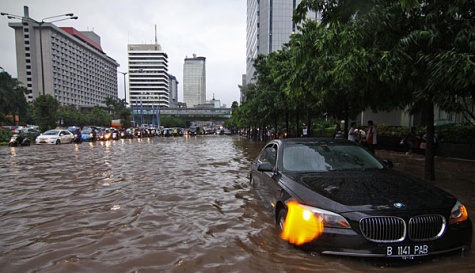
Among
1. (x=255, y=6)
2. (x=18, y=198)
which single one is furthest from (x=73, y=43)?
(x=18, y=198)

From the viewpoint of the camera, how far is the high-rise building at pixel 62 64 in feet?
372

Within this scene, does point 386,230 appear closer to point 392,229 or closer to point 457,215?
point 392,229

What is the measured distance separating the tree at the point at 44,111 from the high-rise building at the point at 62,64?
70067mm

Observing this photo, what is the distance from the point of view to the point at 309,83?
8.34 m

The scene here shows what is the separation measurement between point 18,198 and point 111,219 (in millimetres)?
3091

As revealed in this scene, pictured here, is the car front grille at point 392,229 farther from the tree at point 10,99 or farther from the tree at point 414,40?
the tree at point 10,99

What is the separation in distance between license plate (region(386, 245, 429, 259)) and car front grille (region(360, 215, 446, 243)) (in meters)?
0.07

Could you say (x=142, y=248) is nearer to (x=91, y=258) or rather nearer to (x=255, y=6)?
(x=91, y=258)

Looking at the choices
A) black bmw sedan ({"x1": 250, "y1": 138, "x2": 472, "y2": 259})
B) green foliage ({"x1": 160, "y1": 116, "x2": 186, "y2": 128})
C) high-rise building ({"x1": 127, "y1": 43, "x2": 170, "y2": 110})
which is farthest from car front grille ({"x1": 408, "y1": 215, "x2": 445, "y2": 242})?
high-rise building ({"x1": 127, "y1": 43, "x2": 170, "y2": 110})

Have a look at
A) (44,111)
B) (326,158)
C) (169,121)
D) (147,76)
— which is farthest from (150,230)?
(147,76)

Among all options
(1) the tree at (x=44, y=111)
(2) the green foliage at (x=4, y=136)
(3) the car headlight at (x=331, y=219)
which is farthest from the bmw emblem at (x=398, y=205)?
(1) the tree at (x=44, y=111)

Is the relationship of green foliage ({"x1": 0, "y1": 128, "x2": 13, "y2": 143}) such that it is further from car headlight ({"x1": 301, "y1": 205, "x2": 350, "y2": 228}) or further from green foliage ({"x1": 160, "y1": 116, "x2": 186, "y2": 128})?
green foliage ({"x1": 160, "y1": 116, "x2": 186, "y2": 128})

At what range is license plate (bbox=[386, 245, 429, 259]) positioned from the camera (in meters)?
2.92

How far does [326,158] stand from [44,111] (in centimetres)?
3613
